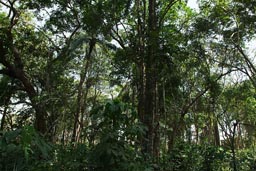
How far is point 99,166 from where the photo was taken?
111 inches

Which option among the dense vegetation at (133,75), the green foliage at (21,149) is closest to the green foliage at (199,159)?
the dense vegetation at (133,75)

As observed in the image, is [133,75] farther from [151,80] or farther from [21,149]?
[21,149]

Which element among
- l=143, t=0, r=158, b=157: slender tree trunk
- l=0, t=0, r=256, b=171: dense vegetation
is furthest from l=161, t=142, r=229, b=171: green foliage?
l=143, t=0, r=158, b=157: slender tree trunk

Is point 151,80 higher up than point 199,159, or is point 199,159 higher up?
point 151,80

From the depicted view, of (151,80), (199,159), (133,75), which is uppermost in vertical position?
(133,75)

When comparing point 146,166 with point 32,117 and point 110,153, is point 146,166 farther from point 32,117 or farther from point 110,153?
point 32,117

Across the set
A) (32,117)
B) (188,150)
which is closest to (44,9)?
(188,150)

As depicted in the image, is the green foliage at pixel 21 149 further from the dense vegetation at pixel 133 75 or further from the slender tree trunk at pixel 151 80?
the slender tree trunk at pixel 151 80

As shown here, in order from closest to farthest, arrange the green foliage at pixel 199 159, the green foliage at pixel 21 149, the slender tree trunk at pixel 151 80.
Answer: the green foliage at pixel 21 149 < the slender tree trunk at pixel 151 80 < the green foliage at pixel 199 159

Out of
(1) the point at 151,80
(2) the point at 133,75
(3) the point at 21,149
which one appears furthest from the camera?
(2) the point at 133,75

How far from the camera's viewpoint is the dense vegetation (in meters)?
2.93

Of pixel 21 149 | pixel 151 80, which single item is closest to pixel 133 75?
pixel 151 80

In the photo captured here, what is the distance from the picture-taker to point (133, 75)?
10312 millimetres

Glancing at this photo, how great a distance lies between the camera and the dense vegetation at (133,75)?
293 cm
